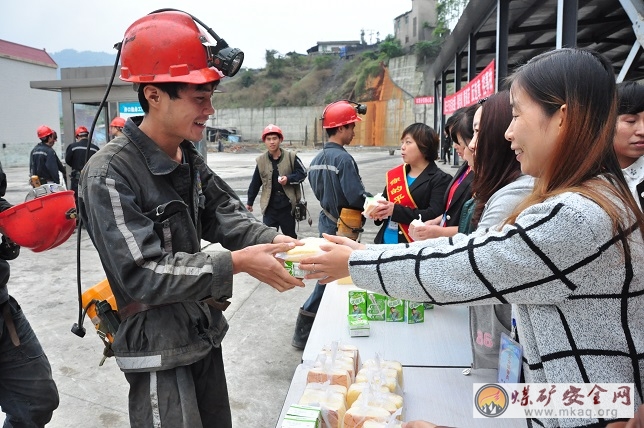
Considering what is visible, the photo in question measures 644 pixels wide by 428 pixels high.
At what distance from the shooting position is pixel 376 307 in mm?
2471

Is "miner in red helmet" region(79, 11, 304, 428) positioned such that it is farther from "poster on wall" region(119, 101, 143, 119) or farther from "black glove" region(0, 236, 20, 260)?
"poster on wall" region(119, 101, 143, 119)

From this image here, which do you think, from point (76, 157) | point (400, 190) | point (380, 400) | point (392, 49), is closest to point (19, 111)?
point (76, 157)

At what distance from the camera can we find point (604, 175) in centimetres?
117

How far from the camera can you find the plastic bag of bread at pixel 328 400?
4.99ft

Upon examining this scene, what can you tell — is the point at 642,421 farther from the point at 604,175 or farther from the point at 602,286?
the point at 604,175

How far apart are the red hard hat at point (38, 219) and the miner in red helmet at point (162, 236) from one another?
62 cm

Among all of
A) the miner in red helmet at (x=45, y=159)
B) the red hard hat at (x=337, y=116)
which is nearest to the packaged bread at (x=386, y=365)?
the red hard hat at (x=337, y=116)

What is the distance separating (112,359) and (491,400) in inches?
127

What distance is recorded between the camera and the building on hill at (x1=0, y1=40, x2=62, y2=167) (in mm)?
29453

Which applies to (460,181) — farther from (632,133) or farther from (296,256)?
(296,256)

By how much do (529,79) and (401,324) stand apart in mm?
1535

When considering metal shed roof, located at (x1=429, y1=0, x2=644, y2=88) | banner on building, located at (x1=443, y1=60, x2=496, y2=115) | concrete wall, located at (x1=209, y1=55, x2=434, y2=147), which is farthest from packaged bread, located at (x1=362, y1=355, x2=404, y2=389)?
concrete wall, located at (x1=209, y1=55, x2=434, y2=147)

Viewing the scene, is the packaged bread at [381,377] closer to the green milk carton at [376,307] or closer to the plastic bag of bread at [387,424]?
the plastic bag of bread at [387,424]

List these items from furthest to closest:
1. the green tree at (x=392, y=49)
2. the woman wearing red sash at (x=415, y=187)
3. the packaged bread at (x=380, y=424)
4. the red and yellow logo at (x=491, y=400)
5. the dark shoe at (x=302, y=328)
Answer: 1. the green tree at (x=392, y=49)
2. the dark shoe at (x=302, y=328)
3. the woman wearing red sash at (x=415, y=187)
4. the red and yellow logo at (x=491, y=400)
5. the packaged bread at (x=380, y=424)
